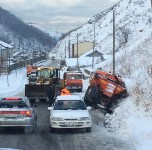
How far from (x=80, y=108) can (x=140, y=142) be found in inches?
193

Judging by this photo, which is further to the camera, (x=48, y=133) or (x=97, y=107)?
(x=97, y=107)

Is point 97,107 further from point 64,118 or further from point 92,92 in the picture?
point 64,118

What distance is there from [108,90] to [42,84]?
6.18 m

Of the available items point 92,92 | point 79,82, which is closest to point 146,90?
point 92,92

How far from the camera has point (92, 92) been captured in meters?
33.2

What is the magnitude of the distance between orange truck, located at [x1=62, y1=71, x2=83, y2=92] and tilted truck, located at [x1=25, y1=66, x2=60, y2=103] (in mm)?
8480

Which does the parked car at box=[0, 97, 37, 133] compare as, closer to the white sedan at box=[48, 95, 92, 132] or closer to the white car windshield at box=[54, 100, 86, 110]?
the white sedan at box=[48, 95, 92, 132]

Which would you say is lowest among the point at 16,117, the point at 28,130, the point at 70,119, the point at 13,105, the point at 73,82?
the point at 28,130

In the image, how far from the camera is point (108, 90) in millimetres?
32469

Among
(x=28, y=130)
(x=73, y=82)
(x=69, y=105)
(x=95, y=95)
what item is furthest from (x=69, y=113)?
(x=73, y=82)

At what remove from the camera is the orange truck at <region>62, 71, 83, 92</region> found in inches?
1900

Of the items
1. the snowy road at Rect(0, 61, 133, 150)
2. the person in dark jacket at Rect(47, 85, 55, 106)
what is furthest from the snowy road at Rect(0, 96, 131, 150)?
the person in dark jacket at Rect(47, 85, 55, 106)

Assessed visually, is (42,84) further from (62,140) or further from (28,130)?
(62,140)

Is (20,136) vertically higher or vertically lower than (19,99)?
lower
